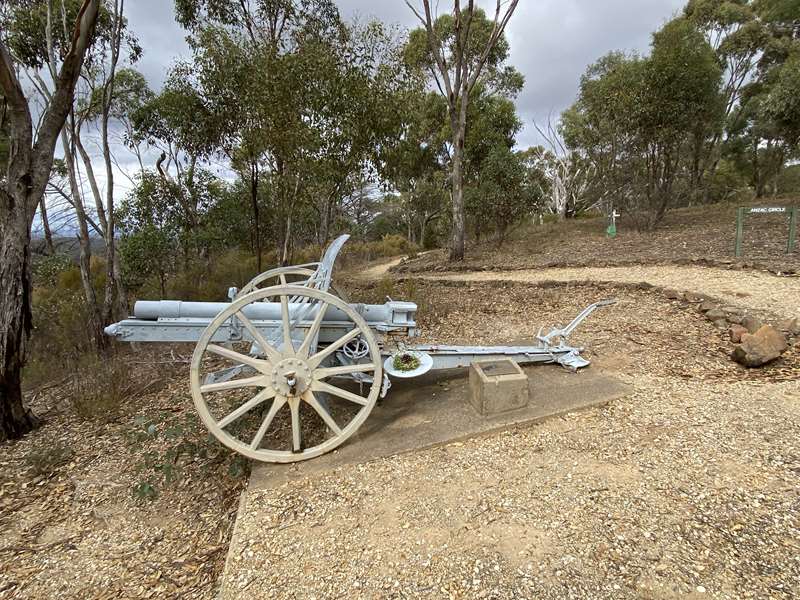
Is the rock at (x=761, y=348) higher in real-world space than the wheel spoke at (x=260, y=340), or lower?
lower

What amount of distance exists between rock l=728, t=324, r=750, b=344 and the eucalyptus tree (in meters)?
6.31

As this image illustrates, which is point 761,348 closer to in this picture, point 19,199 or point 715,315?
point 715,315

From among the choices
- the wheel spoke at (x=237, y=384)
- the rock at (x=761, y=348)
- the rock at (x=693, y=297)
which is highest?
the wheel spoke at (x=237, y=384)

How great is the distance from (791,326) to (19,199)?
689 cm

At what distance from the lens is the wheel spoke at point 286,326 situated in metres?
2.28

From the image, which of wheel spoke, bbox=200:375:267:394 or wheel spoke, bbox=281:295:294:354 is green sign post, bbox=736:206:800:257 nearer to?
wheel spoke, bbox=281:295:294:354

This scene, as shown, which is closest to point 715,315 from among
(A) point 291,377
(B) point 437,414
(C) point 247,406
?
(B) point 437,414

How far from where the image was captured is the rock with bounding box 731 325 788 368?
3523 mm

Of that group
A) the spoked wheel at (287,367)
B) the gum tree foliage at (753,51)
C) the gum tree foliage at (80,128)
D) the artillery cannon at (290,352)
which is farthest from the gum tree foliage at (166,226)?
the gum tree foliage at (753,51)

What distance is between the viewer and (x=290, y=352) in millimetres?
2373

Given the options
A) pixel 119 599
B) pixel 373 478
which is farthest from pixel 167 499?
pixel 373 478

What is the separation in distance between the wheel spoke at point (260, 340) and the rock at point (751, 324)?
454 cm

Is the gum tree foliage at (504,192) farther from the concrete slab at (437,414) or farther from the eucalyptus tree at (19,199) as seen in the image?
the eucalyptus tree at (19,199)

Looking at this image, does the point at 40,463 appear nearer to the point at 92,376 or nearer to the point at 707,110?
the point at 92,376
